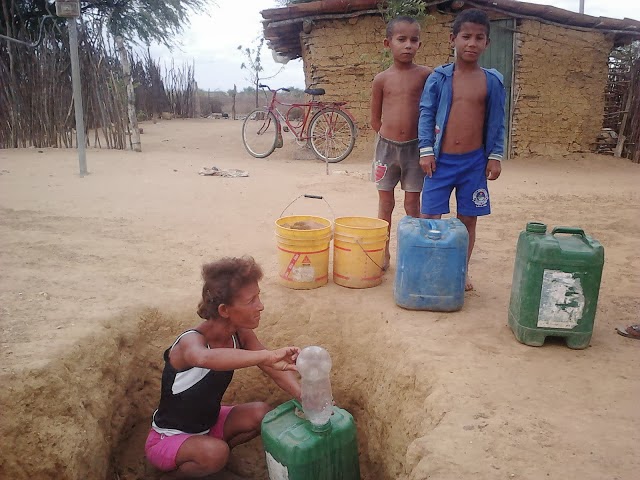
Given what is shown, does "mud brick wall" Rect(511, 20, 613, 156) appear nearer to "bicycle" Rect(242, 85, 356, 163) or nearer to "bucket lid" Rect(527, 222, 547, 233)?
"bicycle" Rect(242, 85, 356, 163)

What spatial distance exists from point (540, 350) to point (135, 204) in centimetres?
402

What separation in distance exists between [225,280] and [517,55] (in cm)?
825

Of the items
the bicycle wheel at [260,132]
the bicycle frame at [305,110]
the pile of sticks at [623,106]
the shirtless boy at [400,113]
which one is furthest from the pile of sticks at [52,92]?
the pile of sticks at [623,106]

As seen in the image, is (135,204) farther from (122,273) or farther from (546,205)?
(546,205)

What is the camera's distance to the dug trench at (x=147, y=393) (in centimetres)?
207

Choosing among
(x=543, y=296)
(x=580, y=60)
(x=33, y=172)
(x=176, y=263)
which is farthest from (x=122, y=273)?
(x=580, y=60)

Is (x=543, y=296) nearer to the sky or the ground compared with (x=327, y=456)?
nearer to the sky

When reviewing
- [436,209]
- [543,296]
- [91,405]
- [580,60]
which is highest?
[580,60]

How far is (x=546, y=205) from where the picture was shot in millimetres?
5570

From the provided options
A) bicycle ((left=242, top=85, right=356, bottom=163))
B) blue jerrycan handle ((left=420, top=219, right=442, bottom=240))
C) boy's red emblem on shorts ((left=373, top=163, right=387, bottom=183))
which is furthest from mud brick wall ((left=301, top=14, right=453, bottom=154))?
blue jerrycan handle ((left=420, top=219, right=442, bottom=240))

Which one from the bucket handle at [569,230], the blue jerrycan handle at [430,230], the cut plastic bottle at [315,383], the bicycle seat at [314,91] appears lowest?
the cut plastic bottle at [315,383]

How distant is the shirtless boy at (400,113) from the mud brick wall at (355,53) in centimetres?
538

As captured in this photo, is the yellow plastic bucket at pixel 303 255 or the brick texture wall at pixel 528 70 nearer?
the yellow plastic bucket at pixel 303 255

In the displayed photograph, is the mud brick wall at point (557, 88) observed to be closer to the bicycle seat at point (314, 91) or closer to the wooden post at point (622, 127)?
the wooden post at point (622, 127)
